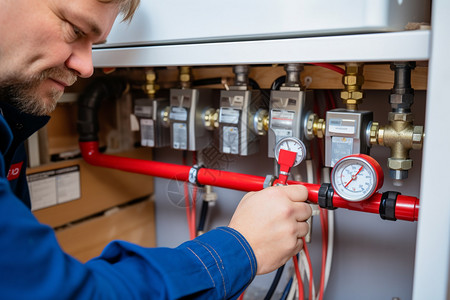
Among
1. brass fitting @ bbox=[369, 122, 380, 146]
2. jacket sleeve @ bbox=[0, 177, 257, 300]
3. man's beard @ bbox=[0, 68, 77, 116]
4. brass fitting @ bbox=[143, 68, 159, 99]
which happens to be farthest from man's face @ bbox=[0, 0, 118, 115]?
brass fitting @ bbox=[369, 122, 380, 146]

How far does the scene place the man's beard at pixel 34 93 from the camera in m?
0.57

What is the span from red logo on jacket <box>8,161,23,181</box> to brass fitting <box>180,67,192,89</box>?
1.22 feet

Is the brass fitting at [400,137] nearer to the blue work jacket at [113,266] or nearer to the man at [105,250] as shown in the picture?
the man at [105,250]

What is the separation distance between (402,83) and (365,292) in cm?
50

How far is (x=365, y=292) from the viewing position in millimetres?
895

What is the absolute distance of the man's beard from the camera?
57 centimetres

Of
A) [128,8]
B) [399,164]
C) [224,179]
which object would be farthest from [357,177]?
[128,8]

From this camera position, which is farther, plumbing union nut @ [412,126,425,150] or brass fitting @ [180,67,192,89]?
brass fitting @ [180,67,192,89]

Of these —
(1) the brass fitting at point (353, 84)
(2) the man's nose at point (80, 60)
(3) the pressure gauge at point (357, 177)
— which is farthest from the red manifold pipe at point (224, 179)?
(2) the man's nose at point (80, 60)

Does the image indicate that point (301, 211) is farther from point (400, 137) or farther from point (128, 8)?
point (128, 8)

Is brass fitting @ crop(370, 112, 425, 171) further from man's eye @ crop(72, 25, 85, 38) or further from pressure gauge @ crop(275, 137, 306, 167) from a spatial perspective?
man's eye @ crop(72, 25, 85, 38)

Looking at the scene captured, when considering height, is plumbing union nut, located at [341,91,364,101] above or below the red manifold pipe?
above

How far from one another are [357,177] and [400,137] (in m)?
0.10

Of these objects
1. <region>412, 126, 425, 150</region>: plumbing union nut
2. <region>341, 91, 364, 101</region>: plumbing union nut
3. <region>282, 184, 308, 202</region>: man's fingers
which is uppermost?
<region>341, 91, 364, 101</region>: plumbing union nut
